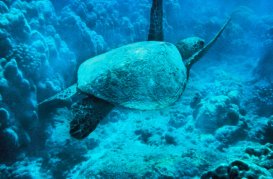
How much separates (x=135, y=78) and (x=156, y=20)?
230 centimetres

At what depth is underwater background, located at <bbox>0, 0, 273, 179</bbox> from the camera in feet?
12.6

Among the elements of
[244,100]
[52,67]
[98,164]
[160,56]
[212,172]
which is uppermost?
[160,56]

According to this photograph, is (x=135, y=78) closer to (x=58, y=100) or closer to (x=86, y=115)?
(x=86, y=115)

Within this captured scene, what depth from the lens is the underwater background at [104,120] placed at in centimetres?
384

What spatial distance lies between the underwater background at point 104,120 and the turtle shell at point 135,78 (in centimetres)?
134

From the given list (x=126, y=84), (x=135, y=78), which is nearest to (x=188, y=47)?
(x=135, y=78)

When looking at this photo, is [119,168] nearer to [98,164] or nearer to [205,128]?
[98,164]

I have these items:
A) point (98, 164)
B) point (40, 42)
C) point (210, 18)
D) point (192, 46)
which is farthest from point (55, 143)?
A: point (210, 18)

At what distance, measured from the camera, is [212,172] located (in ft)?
9.98

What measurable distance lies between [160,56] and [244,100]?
5.46 metres

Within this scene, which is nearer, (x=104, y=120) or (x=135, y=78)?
(x=135, y=78)

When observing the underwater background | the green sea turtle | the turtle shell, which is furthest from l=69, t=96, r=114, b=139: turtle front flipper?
the underwater background

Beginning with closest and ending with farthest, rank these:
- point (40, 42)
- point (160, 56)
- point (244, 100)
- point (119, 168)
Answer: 1. point (160, 56)
2. point (119, 168)
3. point (40, 42)
4. point (244, 100)

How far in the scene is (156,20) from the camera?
4.85 metres
